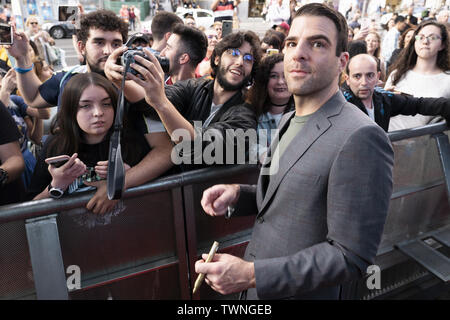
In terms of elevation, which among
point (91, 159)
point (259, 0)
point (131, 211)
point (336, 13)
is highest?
point (259, 0)

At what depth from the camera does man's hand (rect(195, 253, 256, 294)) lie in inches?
43.9

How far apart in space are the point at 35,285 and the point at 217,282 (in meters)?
0.99

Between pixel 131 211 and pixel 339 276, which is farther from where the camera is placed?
pixel 131 211

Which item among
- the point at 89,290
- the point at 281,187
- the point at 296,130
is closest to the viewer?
the point at 281,187

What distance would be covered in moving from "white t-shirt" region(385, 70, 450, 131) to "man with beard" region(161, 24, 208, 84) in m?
2.08

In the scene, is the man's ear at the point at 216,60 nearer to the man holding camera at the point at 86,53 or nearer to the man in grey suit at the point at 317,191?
the man holding camera at the point at 86,53

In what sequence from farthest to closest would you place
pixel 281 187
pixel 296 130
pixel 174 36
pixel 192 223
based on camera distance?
1. pixel 174 36
2. pixel 192 223
3. pixel 296 130
4. pixel 281 187

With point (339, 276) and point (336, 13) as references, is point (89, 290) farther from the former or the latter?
point (336, 13)

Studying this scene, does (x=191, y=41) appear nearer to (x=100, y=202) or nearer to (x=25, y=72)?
(x=25, y=72)

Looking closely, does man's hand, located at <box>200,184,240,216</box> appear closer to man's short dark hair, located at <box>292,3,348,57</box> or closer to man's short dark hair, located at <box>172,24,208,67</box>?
man's short dark hair, located at <box>292,3,348,57</box>

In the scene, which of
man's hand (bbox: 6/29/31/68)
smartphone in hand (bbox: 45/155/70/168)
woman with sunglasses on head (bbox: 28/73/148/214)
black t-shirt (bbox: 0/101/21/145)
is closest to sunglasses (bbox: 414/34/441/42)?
woman with sunglasses on head (bbox: 28/73/148/214)

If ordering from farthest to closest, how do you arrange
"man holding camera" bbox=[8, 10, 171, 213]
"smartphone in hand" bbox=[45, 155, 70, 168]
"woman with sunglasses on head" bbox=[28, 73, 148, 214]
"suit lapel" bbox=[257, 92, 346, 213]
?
"man holding camera" bbox=[8, 10, 171, 213] → "woman with sunglasses on head" bbox=[28, 73, 148, 214] → "smartphone in hand" bbox=[45, 155, 70, 168] → "suit lapel" bbox=[257, 92, 346, 213]

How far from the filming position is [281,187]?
4.11 feet
